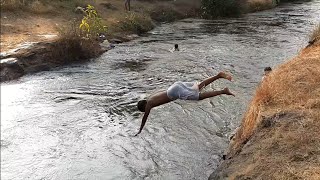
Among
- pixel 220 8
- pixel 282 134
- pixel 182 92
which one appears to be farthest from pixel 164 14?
pixel 282 134

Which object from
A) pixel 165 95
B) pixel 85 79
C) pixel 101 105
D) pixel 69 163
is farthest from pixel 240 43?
pixel 69 163

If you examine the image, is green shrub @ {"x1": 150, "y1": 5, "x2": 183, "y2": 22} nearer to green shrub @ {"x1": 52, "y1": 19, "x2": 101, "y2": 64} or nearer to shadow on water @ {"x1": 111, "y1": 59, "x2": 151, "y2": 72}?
green shrub @ {"x1": 52, "y1": 19, "x2": 101, "y2": 64}

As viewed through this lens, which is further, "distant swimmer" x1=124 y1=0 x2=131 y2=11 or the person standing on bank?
the person standing on bank

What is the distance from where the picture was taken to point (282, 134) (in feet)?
20.5

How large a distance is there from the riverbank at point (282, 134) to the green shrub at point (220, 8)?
23.6m

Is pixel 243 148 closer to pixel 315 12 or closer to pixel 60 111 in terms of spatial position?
pixel 60 111

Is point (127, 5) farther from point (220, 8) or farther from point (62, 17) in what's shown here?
point (220, 8)

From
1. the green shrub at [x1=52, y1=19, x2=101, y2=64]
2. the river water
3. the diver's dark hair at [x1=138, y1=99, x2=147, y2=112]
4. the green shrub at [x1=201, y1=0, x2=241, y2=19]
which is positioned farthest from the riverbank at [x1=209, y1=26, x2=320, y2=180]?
the green shrub at [x1=201, y1=0, x2=241, y2=19]

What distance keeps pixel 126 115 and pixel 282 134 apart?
236 inches

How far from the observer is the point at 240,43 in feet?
69.3

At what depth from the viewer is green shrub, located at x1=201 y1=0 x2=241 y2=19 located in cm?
3200

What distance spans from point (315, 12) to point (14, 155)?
2958 centimetres

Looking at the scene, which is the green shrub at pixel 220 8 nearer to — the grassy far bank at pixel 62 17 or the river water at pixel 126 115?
the grassy far bank at pixel 62 17

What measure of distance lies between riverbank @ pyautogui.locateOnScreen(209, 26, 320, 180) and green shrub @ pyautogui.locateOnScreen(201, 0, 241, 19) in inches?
930
